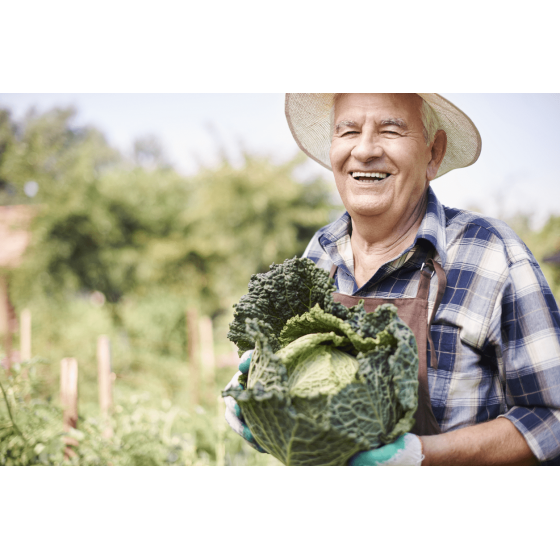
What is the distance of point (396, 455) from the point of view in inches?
57.6

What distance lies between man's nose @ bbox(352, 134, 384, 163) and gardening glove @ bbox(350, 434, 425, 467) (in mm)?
1126

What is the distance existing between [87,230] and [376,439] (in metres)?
8.11

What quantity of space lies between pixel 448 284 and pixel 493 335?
266 mm

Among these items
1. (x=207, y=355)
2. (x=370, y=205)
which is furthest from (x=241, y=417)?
(x=207, y=355)

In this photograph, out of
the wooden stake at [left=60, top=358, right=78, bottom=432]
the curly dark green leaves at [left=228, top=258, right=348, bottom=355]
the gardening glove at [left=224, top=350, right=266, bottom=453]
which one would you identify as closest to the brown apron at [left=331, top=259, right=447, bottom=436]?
the curly dark green leaves at [left=228, top=258, right=348, bottom=355]

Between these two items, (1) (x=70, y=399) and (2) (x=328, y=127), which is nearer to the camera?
(2) (x=328, y=127)

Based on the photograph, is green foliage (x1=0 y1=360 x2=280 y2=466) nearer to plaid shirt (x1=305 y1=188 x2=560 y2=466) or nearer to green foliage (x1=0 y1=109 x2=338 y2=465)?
plaid shirt (x1=305 y1=188 x2=560 y2=466)

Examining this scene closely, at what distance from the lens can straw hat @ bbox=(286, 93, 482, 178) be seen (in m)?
2.06

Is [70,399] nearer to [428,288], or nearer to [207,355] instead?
[428,288]

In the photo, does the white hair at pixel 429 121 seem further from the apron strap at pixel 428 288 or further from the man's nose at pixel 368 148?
the apron strap at pixel 428 288

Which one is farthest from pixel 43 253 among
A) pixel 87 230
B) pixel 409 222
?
pixel 409 222

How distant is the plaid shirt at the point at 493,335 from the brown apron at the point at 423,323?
0.12 feet

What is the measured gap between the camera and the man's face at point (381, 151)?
6.38ft

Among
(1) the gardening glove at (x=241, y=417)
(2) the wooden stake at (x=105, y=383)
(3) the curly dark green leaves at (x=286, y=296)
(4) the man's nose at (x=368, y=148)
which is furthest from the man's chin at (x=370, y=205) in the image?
(2) the wooden stake at (x=105, y=383)
